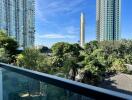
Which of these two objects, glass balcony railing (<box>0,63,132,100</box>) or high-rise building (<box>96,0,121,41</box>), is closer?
glass balcony railing (<box>0,63,132,100</box>)

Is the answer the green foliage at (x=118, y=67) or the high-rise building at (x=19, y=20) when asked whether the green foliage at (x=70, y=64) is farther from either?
the high-rise building at (x=19, y=20)

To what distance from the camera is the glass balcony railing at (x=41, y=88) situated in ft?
5.24

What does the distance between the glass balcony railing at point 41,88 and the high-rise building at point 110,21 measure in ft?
270

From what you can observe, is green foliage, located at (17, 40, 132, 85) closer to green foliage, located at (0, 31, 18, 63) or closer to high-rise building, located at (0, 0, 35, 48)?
green foliage, located at (0, 31, 18, 63)

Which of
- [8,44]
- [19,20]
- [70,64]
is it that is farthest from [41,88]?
[19,20]

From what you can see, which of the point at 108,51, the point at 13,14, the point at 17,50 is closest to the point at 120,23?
the point at 108,51

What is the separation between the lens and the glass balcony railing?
1596 mm

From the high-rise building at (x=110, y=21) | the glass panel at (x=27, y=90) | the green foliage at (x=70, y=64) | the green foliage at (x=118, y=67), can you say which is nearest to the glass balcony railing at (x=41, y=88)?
the glass panel at (x=27, y=90)

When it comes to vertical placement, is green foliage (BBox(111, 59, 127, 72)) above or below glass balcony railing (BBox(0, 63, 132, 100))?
below

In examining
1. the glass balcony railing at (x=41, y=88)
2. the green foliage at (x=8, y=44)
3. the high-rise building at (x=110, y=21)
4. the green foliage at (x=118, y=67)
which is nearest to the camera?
the glass balcony railing at (x=41, y=88)

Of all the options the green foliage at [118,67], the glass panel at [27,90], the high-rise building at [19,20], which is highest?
the high-rise building at [19,20]

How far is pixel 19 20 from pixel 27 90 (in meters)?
52.1

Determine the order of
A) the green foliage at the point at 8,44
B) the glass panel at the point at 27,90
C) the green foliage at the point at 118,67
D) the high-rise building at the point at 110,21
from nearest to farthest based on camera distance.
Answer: the glass panel at the point at 27,90 < the green foliage at the point at 118,67 < the green foliage at the point at 8,44 < the high-rise building at the point at 110,21

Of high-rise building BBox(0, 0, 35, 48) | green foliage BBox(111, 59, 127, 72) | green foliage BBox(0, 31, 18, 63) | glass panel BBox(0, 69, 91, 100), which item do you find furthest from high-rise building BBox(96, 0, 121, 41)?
glass panel BBox(0, 69, 91, 100)
